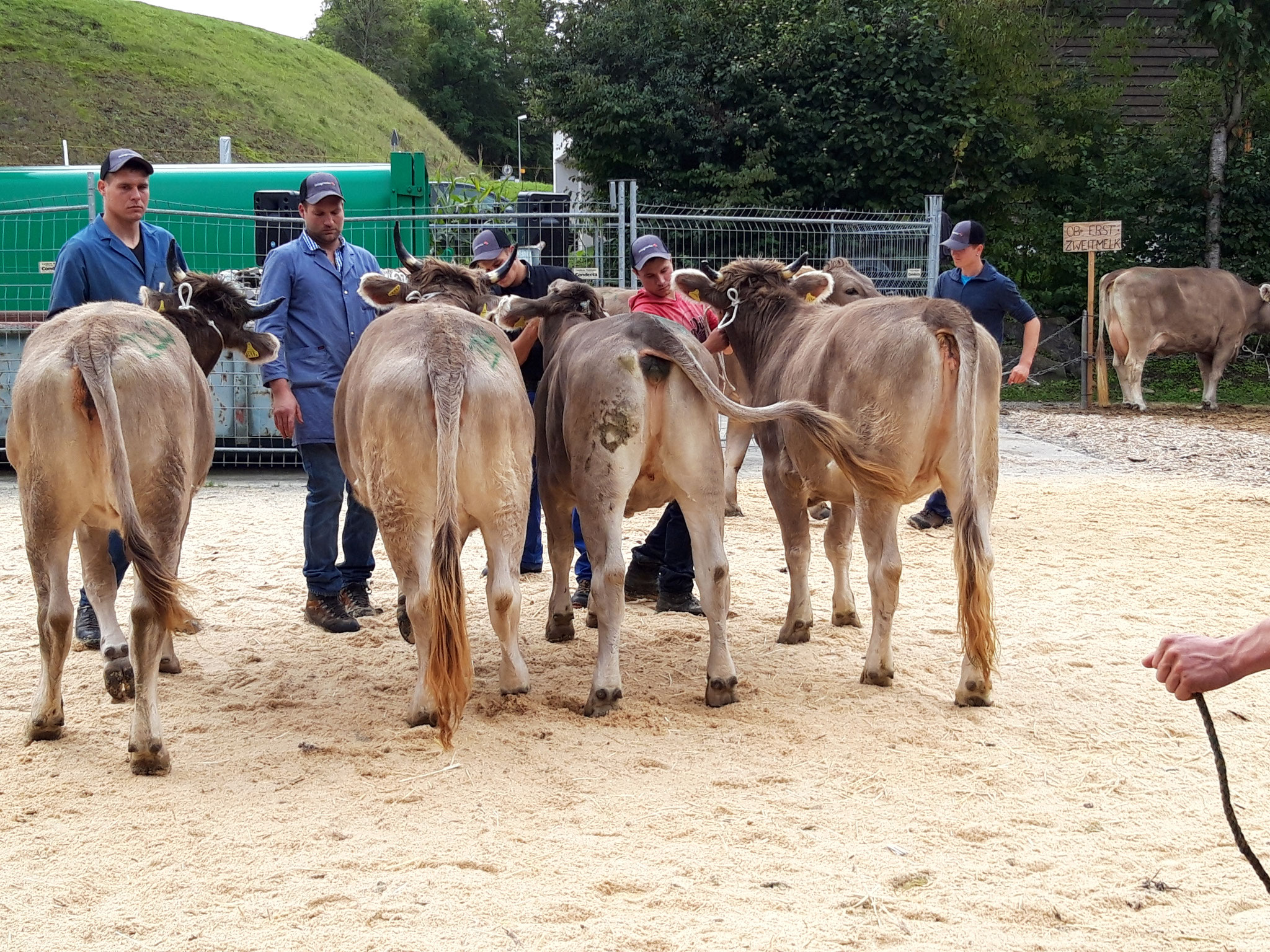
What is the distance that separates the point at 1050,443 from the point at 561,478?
978cm

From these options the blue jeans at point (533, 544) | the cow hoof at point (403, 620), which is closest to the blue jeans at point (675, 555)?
the blue jeans at point (533, 544)

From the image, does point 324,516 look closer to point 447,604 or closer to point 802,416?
point 447,604

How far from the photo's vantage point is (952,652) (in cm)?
637

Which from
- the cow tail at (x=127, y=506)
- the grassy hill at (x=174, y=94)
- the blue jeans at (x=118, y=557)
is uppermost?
the grassy hill at (x=174, y=94)

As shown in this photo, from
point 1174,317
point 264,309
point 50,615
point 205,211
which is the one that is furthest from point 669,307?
point 1174,317

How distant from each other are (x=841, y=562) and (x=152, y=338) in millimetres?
4019

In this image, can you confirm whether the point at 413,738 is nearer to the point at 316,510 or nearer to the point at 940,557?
the point at 316,510

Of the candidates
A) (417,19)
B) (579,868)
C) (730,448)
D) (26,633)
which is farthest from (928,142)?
(417,19)

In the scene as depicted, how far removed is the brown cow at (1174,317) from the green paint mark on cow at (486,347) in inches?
572

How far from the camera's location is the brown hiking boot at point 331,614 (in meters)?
6.73

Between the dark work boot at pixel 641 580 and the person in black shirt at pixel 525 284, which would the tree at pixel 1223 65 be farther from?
the dark work boot at pixel 641 580

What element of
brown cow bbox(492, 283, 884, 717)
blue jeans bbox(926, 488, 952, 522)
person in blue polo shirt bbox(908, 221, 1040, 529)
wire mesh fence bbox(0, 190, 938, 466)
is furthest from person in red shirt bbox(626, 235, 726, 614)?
wire mesh fence bbox(0, 190, 938, 466)

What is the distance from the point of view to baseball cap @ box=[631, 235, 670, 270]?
6793 mm

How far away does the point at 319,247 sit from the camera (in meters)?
6.73
